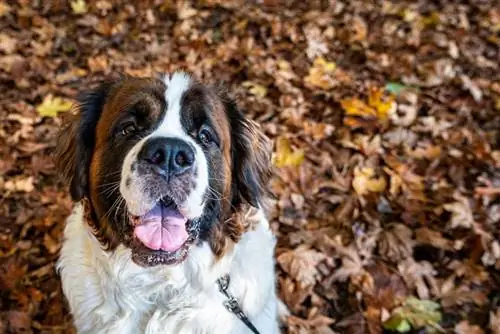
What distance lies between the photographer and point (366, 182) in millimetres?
4332

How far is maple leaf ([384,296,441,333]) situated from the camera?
3514mm

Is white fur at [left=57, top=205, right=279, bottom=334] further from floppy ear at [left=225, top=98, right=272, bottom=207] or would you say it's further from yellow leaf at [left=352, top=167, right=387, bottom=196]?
yellow leaf at [left=352, top=167, right=387, bottom=196]

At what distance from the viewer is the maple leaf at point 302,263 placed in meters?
3.76

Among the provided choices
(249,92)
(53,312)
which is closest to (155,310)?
(53,312)

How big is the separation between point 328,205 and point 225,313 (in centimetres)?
166

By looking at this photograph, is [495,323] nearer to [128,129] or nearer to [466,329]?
[466,329]

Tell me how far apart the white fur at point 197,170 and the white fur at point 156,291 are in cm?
34

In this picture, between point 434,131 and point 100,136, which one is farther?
point 434,131

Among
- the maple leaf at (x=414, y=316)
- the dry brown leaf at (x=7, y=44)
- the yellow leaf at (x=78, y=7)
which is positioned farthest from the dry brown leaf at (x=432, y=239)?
the yellow leaf at (x=78, y=7)

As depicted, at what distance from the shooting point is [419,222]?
4078 millimetres

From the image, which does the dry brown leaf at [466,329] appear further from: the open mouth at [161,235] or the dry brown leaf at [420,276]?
the open mouth at [161,235]

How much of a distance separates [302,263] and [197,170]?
164 cm

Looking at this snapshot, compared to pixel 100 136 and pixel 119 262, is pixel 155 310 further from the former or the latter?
pixel 100 136

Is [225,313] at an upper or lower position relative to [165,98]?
lower
